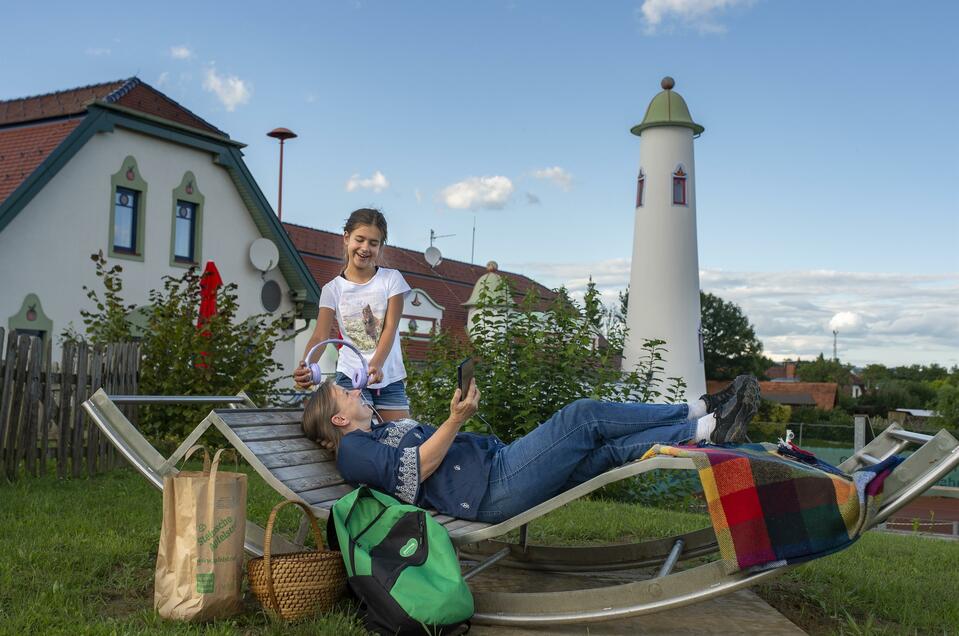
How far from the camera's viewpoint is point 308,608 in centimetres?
378

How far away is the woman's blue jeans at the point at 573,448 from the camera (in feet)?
13.7

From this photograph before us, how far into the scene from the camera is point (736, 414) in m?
4.28

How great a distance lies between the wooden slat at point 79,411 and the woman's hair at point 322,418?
4898mm

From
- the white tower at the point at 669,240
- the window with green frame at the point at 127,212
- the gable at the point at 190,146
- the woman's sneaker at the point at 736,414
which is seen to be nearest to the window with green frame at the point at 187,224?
the window with green frame at the point at 127,212

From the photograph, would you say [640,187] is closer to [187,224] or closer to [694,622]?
[187,224]

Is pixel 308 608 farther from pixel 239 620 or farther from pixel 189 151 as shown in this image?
pixel 189 151

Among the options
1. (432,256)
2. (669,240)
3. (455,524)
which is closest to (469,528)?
(455,524)

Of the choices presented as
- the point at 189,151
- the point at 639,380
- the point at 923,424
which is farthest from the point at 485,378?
the point at 923,424

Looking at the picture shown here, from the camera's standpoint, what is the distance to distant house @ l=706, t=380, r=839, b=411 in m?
67.8

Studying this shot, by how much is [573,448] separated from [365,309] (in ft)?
5.76

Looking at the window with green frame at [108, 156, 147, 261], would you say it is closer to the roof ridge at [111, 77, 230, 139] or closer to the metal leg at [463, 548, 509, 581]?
the roof ridge at [111, 77, 230, 139]

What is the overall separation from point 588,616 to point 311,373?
73.2 inches

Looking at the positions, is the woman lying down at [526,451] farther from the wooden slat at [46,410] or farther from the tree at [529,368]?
the wooden slat at [46,410]

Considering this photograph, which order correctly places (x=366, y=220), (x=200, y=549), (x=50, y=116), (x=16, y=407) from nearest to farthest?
(x=200, y=549), (x=366, y=220), (x=16, y=407), (x=50, y=116)
